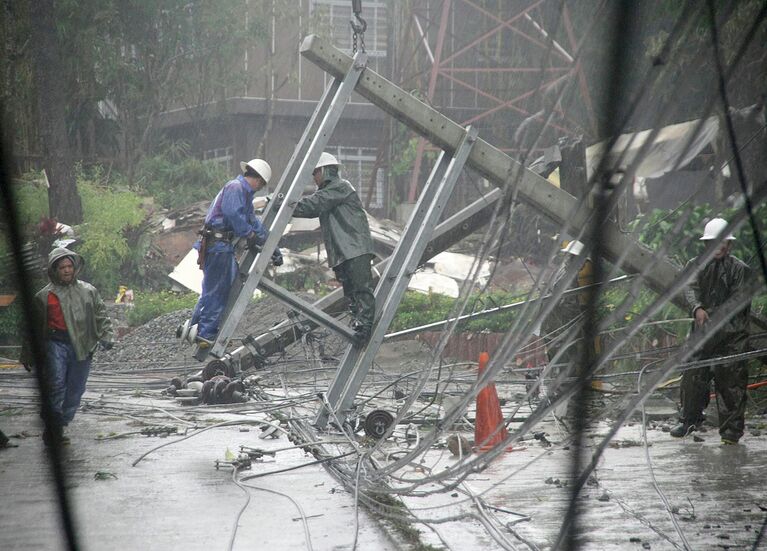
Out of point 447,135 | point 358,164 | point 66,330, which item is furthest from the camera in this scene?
point 358,164

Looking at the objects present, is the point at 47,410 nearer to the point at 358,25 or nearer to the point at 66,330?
the point at 66,330

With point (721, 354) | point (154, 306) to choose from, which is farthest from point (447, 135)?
point (154, 306)

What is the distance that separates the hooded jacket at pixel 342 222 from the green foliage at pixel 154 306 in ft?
37.8

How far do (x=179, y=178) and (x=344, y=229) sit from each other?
20185 mm

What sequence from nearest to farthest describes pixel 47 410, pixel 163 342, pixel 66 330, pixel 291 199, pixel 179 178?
pixel 291 199 < pixel 47 410 < pixel 66 330 < pixel 163 342 < pixel 179 178

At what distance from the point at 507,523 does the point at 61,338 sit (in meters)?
5.17

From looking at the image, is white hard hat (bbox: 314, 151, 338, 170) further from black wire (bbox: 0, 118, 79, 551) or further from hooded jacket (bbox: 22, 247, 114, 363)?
black wire (bbox: 0, 118, 79, 551)

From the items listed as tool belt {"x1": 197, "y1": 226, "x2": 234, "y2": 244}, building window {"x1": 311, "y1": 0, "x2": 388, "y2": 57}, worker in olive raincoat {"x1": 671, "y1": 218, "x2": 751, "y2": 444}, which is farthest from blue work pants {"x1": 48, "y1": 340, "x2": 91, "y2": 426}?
building window {"x1": 311, "y1": 0, "x2": 388, "y2": 57}

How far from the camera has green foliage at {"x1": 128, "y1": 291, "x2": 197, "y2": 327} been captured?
67.9ft

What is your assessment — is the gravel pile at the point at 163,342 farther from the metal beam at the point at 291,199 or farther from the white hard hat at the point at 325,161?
the metal beam at the point at 291,199

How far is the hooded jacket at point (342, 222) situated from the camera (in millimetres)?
9617

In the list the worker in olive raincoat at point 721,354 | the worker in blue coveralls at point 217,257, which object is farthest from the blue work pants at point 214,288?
the worker in olive raincoat at point 721,354

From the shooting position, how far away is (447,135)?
9164mm

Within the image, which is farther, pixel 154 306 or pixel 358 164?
pixel 358 164
